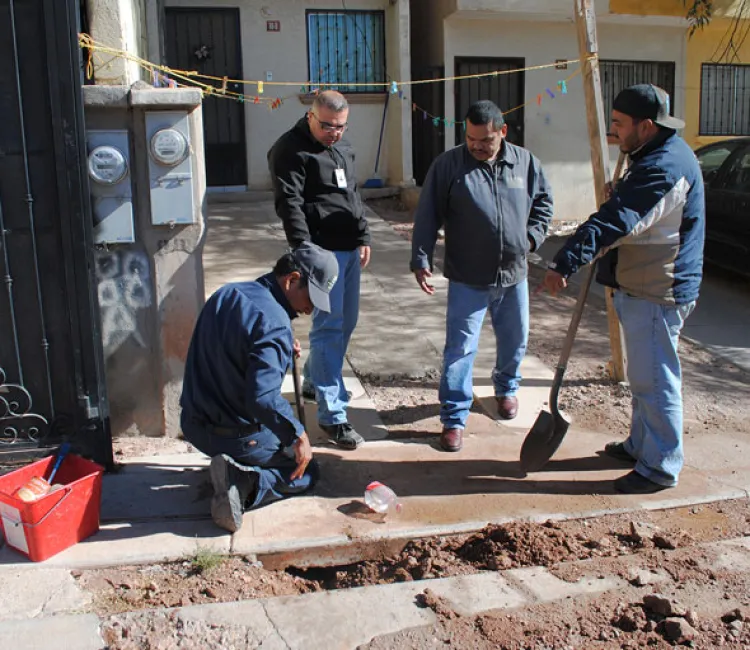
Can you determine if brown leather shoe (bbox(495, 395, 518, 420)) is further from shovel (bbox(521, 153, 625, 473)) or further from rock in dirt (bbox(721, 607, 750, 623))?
rock in dirt (bbox(721, 607, 750, 623))

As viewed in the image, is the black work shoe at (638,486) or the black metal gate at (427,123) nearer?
the black work shoe at (638,486)

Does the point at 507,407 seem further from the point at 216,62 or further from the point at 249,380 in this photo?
the point at 216,62

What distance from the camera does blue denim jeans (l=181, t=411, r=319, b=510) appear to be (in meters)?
3.71

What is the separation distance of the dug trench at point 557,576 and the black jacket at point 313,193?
5.88 feet

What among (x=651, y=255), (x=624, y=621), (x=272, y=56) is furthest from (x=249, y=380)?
(x=272, y=56)

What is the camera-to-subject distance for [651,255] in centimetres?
397

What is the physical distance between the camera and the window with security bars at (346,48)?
39.7 feet

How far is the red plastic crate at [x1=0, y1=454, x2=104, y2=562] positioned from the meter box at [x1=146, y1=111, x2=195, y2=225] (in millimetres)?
1417

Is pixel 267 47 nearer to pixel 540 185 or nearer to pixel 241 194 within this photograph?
pixel 241 194

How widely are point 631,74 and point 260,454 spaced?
11627 millimetres

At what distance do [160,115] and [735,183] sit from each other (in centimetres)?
663

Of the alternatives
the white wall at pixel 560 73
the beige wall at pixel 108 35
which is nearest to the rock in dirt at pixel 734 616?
the beige wall at pixel 108 35

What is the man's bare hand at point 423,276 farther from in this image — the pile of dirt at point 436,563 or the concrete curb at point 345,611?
the concrete curb at point 345,611

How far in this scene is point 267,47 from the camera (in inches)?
464
